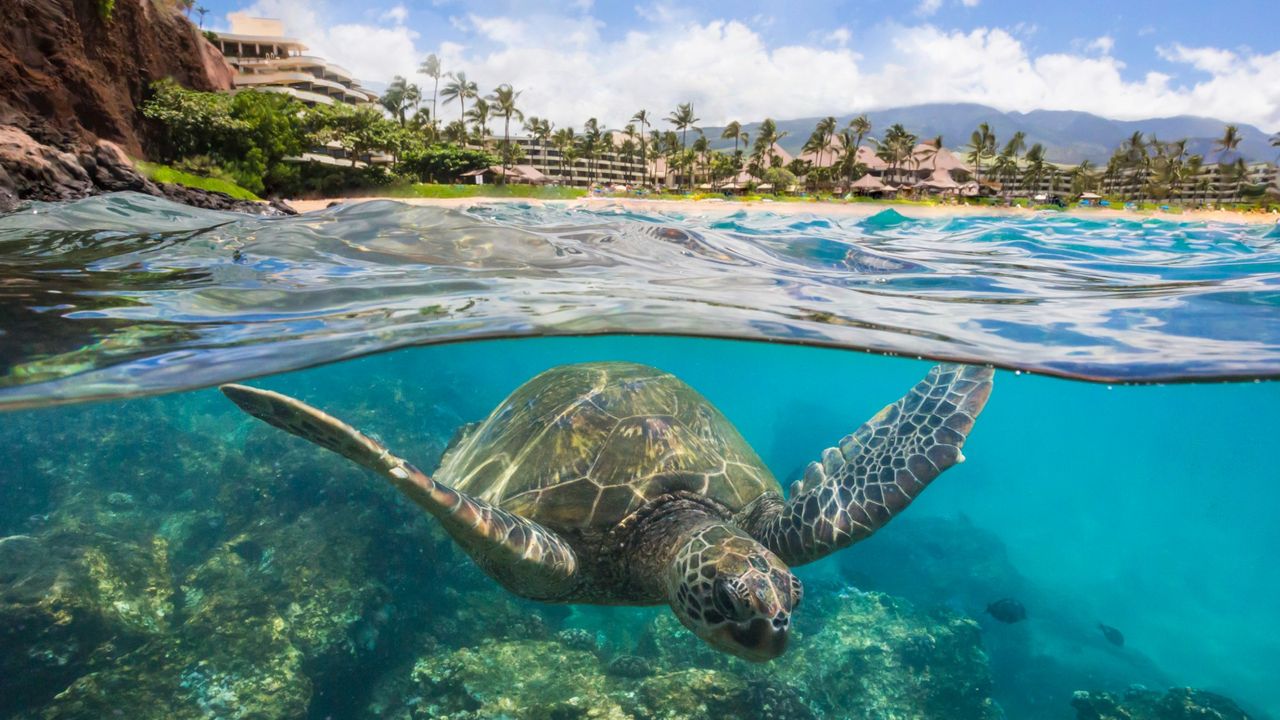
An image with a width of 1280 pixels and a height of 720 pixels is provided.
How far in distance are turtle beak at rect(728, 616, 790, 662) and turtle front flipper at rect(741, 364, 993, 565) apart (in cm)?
134

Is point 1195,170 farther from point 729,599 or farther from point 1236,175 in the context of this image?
point 729,599

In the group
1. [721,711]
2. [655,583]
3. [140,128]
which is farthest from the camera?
[140,128]

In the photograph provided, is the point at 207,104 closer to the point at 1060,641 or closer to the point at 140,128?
the point at 140,128

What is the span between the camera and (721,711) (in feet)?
20.6

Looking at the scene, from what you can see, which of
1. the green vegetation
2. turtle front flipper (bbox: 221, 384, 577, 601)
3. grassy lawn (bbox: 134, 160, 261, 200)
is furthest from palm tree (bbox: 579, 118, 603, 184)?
turtle front flipper (bbox: 221, 384, 577, 601)

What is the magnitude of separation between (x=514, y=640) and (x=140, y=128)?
32.3 metres

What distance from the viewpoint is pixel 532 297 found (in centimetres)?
782

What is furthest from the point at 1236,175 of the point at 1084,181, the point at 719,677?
the point at 719,677

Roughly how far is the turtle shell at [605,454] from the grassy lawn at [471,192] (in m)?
33.2

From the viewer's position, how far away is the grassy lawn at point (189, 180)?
24906mm

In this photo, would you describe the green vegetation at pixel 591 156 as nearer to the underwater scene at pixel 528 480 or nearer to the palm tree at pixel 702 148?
the palm tree at pixel 702 148

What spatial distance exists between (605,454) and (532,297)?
120 inches

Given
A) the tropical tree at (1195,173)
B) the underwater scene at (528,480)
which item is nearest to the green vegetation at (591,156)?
the tropical tree at (1195,173)

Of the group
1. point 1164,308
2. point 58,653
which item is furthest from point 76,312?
point 1164,308
